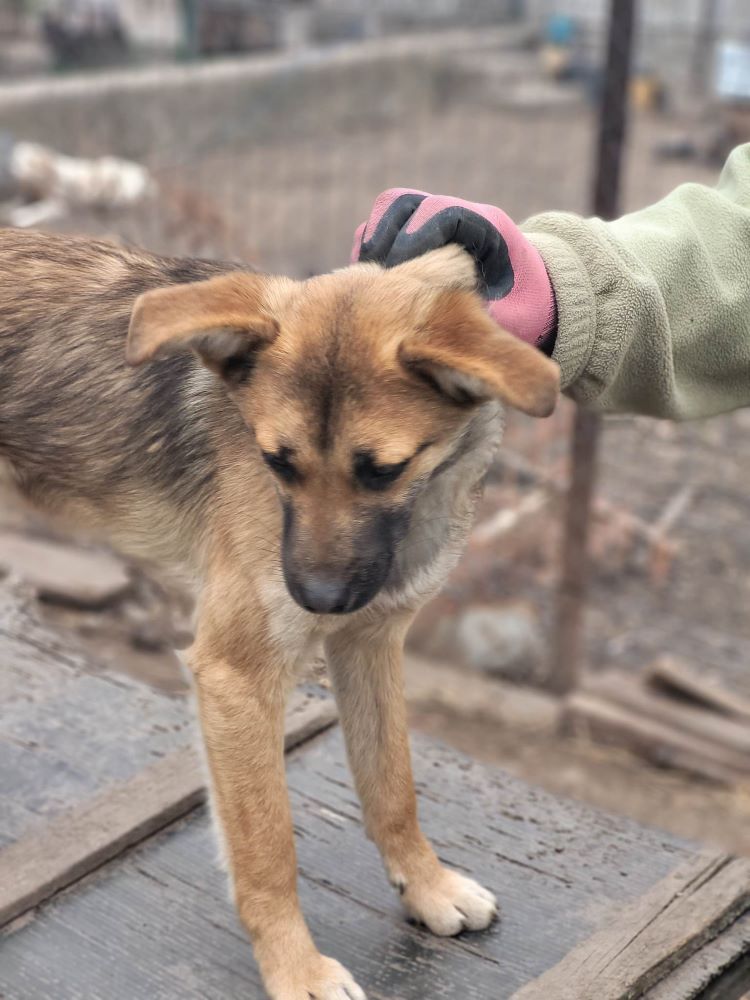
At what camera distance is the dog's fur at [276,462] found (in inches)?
89.4

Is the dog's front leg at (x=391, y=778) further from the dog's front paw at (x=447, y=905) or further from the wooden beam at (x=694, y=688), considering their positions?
the wooden beam at (x=694, y=688)

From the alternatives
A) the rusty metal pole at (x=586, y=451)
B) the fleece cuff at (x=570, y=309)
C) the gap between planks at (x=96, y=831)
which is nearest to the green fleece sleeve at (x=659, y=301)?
the fleece cuff at (x=570, y=309)

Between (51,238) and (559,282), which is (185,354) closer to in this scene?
(51,238)

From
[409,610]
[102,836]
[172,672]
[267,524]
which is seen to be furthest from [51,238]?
[172,672]

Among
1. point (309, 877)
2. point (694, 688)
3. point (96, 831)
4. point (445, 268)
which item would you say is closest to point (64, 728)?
point (96, 831)

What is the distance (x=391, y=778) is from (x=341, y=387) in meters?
1.10

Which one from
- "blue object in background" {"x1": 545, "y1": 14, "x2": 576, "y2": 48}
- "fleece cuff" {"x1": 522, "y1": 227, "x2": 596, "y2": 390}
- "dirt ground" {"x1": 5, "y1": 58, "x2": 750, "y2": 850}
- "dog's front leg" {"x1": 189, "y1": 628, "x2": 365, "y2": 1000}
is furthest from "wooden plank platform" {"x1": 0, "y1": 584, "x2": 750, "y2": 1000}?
"blue object in background" {"x1": 545, "y1": 14, "x2": 576, "y2": 48}

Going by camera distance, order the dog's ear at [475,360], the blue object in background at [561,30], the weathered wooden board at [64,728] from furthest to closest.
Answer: the blue object in background at [561,30] < the weathered wooden board at [64,728] < the dog's ear at [475,360]

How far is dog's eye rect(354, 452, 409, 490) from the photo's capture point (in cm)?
227

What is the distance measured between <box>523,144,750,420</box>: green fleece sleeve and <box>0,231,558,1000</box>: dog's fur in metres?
0.25

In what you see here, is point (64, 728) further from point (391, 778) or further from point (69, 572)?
point (69, 572)

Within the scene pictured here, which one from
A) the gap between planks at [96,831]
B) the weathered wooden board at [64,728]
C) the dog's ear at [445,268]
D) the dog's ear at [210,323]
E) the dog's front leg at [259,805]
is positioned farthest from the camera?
the weathered wooden board at [64,728]

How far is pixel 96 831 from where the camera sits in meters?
3.27

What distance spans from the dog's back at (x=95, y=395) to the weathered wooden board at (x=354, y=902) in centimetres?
89
